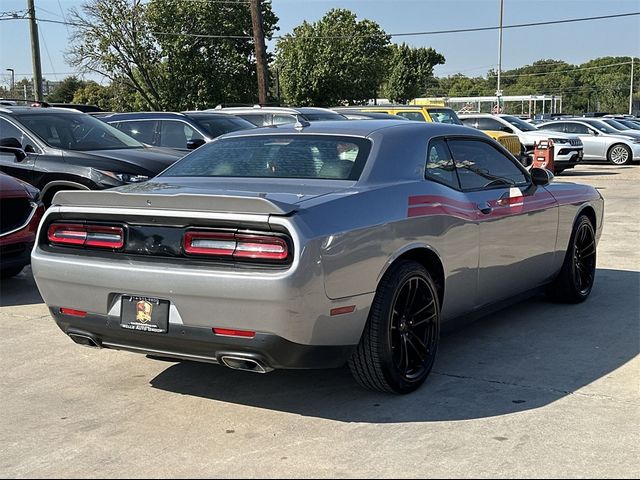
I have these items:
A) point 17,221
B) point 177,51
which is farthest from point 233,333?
point 177,51

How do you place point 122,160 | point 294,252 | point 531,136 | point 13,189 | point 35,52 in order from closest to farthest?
point 294,252 < point 13,189 < point 122,160 < point 531,136 < point 35,52

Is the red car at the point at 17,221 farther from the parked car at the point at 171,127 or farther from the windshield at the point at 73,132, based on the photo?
the parked car at the point at 171,127

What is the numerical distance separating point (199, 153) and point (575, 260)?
10.7 ft

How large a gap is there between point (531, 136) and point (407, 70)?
145 feet

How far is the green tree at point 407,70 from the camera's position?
215 ft

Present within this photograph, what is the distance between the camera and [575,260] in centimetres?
652

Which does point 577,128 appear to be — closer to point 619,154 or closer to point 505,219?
point 619,154

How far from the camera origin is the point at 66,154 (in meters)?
8.92

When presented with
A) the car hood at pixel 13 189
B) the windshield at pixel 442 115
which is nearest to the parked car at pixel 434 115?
the windshield at pixel 442 115

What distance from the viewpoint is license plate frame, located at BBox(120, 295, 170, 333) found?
12.7 ft

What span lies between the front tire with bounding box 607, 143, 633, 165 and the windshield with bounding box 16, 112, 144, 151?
18814 millimetres

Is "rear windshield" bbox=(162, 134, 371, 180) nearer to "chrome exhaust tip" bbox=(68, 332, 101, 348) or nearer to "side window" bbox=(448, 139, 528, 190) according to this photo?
"side window" bbox=(448, 139, 528, 190)

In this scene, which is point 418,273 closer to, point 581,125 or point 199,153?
point 199,153

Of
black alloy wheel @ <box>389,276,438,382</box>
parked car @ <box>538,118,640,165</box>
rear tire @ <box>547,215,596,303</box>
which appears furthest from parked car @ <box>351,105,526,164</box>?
black alloy wheel @ <box>389,276,438,382</box>
